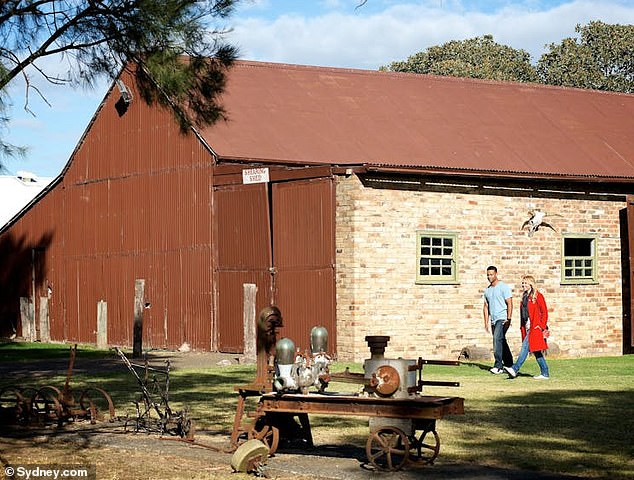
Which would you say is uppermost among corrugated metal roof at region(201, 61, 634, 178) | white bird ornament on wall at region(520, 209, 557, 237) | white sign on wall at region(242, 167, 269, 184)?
corrugated metal roof at region(201, 61, 634, 178)

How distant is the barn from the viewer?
24500mm

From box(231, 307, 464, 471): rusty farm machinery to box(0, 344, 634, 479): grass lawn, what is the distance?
2.26ft

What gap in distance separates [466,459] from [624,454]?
1.46 m

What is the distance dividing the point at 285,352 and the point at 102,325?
1893 cm

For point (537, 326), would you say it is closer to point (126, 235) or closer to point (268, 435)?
point (268, 435)

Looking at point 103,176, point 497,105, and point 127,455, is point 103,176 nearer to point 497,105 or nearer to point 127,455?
point 497,105

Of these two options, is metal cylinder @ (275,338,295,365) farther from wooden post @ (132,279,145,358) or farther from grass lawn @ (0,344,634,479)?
wooden post @ (132,279,145,358)

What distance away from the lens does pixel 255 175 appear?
24.8m

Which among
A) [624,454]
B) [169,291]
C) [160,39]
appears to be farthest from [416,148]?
[624,454]

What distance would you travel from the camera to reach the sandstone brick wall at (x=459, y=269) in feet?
79.0

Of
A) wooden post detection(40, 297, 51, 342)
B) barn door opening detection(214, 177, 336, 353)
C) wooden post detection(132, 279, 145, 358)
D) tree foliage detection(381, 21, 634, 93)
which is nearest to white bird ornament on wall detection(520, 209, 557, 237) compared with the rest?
barn door opening detection(214, 177, 336, 353)

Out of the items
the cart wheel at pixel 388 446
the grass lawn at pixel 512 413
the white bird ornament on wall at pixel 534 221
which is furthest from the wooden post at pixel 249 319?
the cart wheel at pixel 388 446

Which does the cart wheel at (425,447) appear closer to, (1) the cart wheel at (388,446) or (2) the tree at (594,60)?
(1) the cart wheel at (388,446)

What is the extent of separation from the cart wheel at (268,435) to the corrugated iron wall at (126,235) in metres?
16.3
